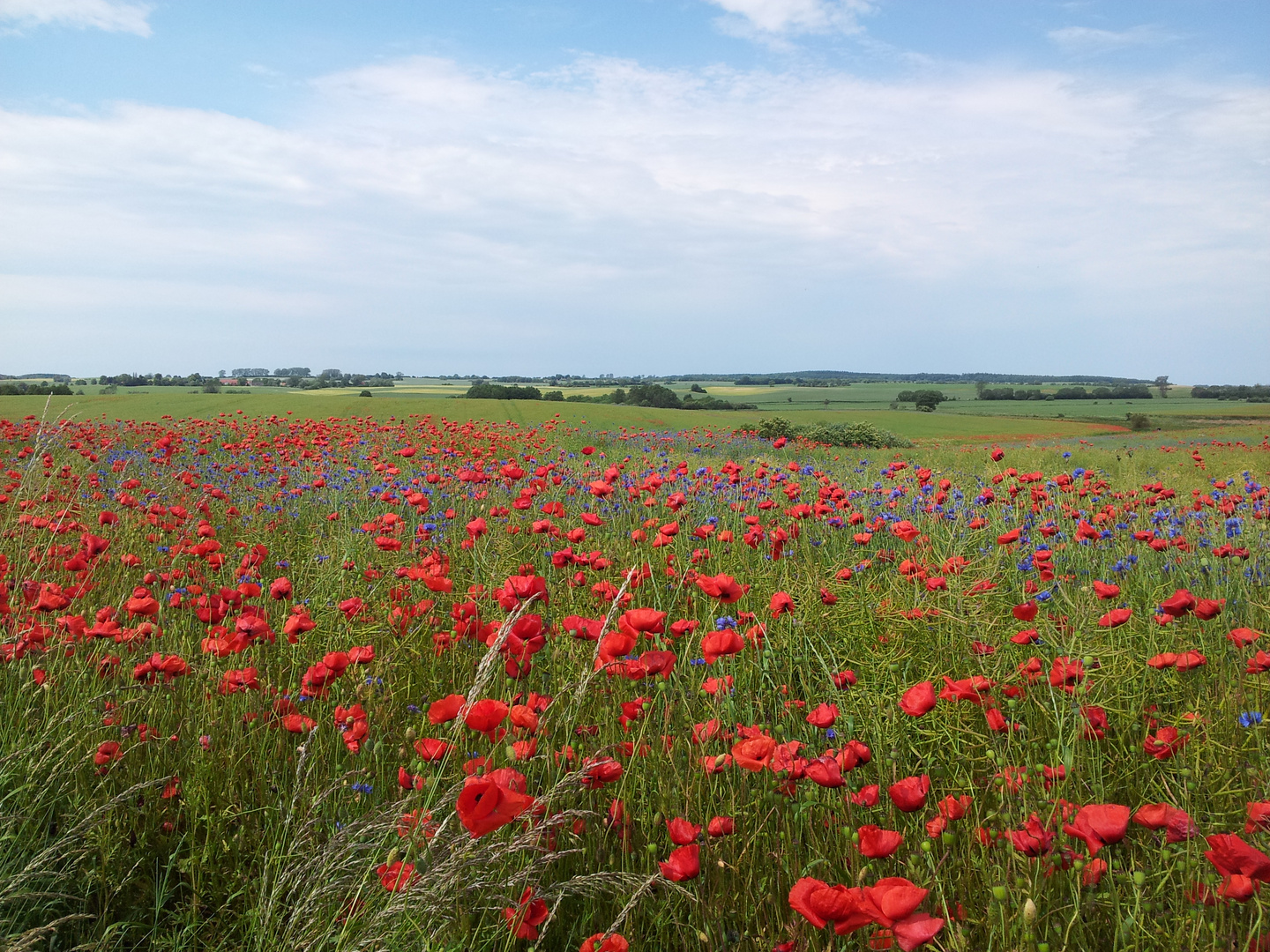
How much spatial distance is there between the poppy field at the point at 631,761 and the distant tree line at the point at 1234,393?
3201 inches

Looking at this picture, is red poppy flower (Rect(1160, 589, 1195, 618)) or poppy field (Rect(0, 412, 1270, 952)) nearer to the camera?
poppy field (Rect(0, 412, 1270, 952))

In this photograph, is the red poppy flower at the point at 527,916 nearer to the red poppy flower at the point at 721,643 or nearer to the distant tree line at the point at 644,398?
the red poppy flower at the point at 721,643

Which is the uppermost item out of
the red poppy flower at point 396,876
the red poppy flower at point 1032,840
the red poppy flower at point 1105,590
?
the red poppy flower at point 1105,590

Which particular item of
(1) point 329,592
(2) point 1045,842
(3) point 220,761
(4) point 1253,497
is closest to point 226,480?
(1) point 329,592

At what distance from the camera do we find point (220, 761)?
7.78 ft

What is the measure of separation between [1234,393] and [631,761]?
9346 centimetres

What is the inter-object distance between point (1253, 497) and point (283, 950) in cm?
697

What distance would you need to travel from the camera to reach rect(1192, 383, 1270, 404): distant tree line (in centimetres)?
6894

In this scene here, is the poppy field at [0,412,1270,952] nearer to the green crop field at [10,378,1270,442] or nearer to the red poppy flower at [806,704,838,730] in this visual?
the red poppy flower at [806,704,838,730]

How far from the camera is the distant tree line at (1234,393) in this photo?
68.9 meters

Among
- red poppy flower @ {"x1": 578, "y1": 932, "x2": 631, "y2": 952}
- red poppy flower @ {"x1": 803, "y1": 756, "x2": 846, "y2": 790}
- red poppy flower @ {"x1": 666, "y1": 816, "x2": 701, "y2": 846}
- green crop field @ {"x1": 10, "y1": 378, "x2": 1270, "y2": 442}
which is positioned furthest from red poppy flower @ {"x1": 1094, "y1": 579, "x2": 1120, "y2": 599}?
green crop field @ {"x1": 10, "y1": 378, "x2": 1270, "y2": 442}

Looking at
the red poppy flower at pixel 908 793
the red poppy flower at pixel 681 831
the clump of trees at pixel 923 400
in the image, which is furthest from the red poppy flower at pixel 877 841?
the clump of trees at pixel 923 400

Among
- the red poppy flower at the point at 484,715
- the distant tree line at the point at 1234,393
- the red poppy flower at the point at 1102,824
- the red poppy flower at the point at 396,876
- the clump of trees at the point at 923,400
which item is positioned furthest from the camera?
the distant tree line at the point at 1234,393

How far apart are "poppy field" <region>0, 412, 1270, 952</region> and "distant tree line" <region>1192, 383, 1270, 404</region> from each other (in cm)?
8131
